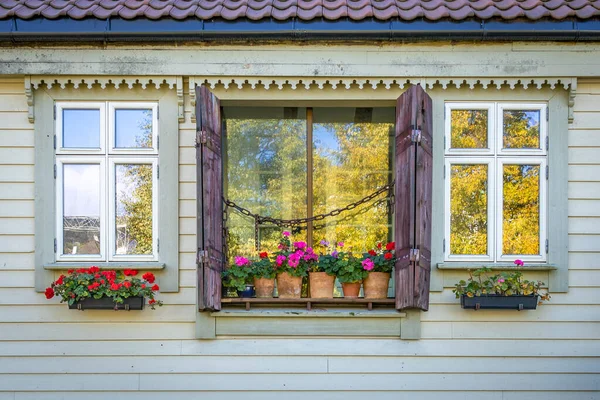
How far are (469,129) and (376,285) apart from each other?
1510 mm

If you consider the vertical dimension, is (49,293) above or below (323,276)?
below

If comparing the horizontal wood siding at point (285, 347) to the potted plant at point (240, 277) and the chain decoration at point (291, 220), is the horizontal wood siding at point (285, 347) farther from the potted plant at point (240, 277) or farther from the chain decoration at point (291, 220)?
the chain decoration at point (291, 220)

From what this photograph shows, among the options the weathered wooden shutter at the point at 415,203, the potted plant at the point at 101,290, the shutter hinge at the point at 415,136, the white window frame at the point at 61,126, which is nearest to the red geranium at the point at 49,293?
the potted plant at the point at 101,290

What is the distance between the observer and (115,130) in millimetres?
4020

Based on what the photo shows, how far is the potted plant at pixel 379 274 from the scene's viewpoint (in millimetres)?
3977

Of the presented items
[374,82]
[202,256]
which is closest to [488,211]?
[374,82]

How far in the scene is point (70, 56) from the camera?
389 centimetres

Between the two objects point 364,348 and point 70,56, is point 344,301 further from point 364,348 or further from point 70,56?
point 70,56

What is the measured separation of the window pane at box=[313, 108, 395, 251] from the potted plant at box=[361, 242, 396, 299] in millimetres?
283

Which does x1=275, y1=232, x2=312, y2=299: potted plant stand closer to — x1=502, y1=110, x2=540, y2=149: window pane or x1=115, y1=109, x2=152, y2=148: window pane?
x1=115, y1=109, x2=152, y2=148: window pane

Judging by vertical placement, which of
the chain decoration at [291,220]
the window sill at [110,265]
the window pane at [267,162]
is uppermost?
the window pane at [267,162]

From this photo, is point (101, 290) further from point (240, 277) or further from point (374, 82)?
point (374, 82)

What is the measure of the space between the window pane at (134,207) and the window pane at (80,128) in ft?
1.08

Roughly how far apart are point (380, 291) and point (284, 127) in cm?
165
